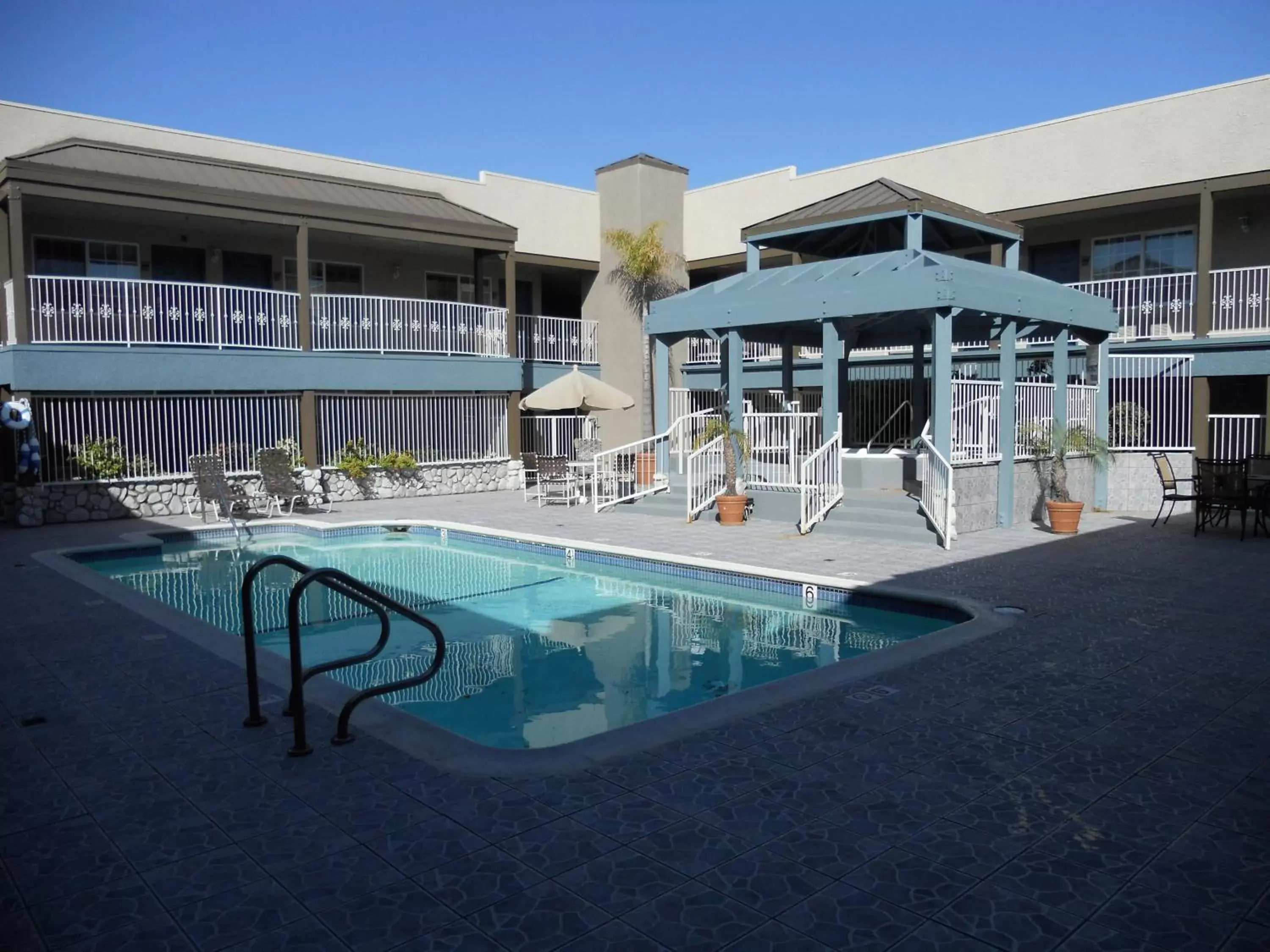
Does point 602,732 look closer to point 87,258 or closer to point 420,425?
point 420,425

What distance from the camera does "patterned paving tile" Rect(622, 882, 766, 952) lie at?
3139 mm

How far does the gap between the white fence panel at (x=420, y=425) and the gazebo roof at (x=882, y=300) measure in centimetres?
585

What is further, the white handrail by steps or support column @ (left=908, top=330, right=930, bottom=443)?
support column @ (left=908, top=330, right=930, bottom=443)

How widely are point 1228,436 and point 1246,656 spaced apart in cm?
1148

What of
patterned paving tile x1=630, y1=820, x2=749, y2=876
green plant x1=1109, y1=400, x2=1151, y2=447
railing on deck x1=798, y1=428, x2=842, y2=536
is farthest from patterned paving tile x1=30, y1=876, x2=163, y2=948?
green plant x1=1109, y1=400, x2=1151, y2=447

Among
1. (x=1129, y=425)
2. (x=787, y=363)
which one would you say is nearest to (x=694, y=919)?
(x=787, y=363)

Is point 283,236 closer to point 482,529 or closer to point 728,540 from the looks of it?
point 482,529

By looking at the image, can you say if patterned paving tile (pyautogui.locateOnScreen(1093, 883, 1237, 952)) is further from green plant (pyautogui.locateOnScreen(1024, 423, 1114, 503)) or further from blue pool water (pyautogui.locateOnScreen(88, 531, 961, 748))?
green plant (pyautogui.locateOnScreen(1024, 423, 1114, 503))

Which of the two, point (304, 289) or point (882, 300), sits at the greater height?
point (304, 289)

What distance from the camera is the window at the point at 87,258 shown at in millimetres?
17031

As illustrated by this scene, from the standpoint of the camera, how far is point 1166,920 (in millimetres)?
3215

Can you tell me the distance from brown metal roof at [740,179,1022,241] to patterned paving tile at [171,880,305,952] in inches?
496

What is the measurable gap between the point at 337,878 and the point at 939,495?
9911mm

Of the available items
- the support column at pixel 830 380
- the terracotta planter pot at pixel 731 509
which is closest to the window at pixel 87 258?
the terracotta planter pot at pixel 731 509
